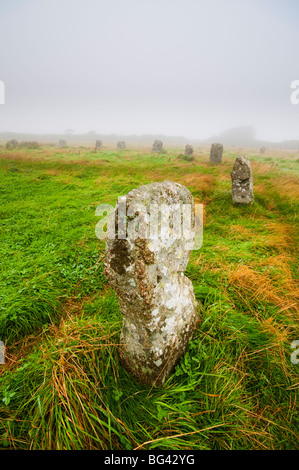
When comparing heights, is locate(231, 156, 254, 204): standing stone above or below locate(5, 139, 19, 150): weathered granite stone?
below

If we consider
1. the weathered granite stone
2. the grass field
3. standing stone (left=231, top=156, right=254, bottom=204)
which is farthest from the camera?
the weathered granite stone

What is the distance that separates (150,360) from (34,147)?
3504 centimetres

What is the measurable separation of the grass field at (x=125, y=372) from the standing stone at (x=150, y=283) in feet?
0.81

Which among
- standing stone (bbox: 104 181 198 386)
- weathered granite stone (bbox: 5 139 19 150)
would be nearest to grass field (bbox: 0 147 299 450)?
standing stone (bbox: 104 181 198 386)

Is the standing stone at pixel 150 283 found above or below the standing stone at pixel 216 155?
below

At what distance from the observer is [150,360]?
6.98 ft

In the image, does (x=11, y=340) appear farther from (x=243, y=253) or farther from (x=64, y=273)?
(x=243, y=253)

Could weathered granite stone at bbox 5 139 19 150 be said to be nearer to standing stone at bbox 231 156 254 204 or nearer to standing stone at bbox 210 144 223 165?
standing stone at bbox 210 144 223 165

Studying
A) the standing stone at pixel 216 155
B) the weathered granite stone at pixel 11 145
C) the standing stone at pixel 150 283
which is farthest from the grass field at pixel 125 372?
the weathered granite stone at pixel 11 145

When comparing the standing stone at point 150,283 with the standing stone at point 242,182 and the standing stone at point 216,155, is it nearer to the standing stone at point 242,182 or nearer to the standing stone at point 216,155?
the standing stone at point 242,182

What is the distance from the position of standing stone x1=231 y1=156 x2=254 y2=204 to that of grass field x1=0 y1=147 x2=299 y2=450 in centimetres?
216

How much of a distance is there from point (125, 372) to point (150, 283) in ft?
3.84

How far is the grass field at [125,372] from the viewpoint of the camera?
1867 millimetres

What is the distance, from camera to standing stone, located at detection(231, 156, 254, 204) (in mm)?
6762
